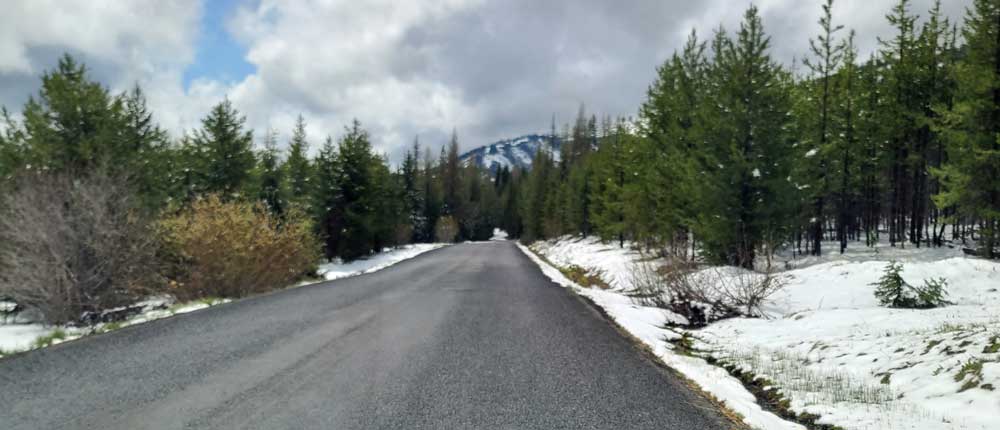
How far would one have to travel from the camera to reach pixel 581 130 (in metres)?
113

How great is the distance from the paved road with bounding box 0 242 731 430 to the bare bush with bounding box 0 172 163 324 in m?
2.76

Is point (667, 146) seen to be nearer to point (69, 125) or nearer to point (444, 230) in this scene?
point (69, 125)

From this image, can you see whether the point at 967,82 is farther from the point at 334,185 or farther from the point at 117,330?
the point at 334,185

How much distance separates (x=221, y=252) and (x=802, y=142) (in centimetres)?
1910

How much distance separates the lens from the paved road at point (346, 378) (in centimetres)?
413

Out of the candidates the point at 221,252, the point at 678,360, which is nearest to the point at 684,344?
the point at 678,360

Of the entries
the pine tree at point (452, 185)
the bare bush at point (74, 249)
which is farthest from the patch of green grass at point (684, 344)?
the pine tree at point (452, 185)

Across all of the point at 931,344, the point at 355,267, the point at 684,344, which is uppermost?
the point at 931,344

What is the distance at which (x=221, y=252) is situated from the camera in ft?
44.2

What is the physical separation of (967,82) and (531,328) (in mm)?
21689

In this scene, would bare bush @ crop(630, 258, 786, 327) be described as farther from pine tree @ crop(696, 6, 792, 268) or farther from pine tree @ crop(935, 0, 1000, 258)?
pine tree @ crop(935, 0, 1000, 258)

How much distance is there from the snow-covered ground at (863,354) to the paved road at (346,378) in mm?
1028

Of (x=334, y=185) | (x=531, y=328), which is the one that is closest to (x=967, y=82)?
(x=531, y=328)

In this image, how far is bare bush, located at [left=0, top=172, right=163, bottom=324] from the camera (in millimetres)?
9148
